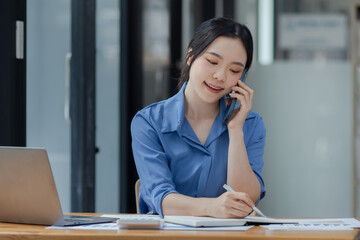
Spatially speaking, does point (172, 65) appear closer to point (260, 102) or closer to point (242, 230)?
point (260, 102)

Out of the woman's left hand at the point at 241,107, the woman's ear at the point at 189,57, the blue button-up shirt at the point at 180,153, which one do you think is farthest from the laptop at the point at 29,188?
the woman's ear at the point at 189,57

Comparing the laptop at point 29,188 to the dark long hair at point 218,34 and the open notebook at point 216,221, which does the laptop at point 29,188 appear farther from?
the dark long hair at point 218,34

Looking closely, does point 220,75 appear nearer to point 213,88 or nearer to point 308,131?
point 213,88

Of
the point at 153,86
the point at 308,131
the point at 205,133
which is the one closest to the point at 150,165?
the point at 205,133

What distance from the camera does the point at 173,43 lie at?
4598 millimetres

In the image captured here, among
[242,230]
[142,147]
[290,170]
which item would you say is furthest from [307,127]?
[242,230]

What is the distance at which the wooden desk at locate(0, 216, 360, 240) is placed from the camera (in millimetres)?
1450

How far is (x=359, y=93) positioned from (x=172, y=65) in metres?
1.59

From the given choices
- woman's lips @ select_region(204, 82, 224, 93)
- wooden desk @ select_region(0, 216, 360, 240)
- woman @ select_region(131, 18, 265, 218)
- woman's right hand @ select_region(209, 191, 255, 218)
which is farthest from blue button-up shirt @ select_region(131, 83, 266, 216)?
wooden desk @ select_region(0, 216, 360, 240)

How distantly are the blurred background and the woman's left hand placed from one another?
31.3 inches

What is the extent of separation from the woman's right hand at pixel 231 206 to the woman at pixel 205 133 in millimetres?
244

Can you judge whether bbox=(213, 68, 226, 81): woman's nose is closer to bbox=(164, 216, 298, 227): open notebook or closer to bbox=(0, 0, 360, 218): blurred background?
bbox=(164, 216, 298, 227): open notebook

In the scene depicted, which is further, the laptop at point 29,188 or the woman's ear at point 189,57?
the woman's ear at point 189,57

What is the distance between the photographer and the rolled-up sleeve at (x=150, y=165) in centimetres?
190
